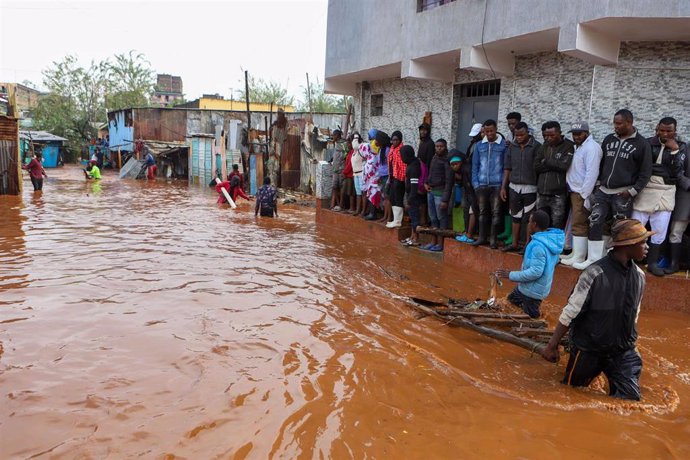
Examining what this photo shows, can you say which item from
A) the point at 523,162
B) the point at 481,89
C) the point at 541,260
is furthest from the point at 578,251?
the point at 481,89

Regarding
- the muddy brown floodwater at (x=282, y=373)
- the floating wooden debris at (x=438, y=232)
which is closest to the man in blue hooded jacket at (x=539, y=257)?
the muddy brown floodwater at (x=282, y=373)

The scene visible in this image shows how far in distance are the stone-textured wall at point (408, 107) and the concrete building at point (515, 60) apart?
23mm

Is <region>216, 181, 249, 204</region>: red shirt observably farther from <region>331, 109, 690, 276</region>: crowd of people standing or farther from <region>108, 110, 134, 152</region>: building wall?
<region>108, 110, 134, 152</region>: building wall

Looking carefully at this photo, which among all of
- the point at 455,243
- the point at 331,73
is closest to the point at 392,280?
the point at 455,243

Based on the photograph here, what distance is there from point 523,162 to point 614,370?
404 cm

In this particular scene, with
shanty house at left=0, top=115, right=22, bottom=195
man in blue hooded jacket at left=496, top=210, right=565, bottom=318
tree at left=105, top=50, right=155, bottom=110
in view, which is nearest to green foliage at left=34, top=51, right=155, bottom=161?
tree at left=105, top=50, right=155, bottom=110

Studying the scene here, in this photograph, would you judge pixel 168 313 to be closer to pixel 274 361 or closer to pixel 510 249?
pixel 274 361

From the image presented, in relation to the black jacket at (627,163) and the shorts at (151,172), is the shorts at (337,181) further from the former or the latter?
the shorts at (151,172)

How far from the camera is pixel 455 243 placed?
27.8 feet

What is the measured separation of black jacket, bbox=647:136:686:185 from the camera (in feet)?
20.0

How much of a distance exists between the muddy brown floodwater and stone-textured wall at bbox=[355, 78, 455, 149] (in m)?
4.02

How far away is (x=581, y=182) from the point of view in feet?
22.1

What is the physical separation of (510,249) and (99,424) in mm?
5929

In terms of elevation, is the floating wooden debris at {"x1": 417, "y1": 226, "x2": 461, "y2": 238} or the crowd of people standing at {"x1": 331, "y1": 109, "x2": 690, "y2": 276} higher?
the crowd of people standing at {"x1": 331, "y1": 109, "x2": 690, "y2": 276}
